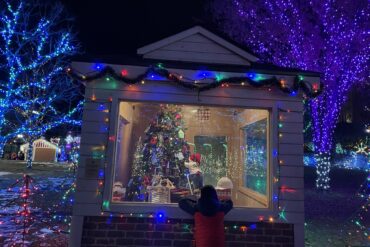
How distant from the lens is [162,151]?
24.4 ft

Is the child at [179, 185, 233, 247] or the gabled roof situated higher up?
the gabled roof

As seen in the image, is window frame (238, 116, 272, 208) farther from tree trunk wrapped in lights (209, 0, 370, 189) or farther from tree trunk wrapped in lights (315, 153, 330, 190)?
tree trunk wrapped in lights (315, 153, 330, 190)

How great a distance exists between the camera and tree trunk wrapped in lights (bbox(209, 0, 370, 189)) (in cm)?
1435

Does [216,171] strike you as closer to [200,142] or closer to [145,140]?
[200,142]

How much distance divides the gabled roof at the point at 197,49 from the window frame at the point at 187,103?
897 millimetres

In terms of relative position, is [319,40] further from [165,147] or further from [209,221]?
[209,221]

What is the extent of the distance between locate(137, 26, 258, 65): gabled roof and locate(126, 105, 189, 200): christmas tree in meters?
1.19

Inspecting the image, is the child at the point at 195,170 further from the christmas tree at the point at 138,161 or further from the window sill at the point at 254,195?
the christmas tree at the point at 138,161

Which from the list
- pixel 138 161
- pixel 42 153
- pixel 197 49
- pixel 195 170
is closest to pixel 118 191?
pixel 138 161

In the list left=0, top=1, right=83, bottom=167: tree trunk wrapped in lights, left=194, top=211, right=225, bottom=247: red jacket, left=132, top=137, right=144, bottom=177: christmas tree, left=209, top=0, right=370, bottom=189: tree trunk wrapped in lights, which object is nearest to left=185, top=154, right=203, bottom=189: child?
left=132, top=137, right=144, bottom=177: christmas tree

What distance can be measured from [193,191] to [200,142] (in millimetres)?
1445

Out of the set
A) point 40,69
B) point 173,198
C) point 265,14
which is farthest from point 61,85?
point 173,198

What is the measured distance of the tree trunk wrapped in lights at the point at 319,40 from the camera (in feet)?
47.1

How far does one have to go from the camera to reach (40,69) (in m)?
23.0
